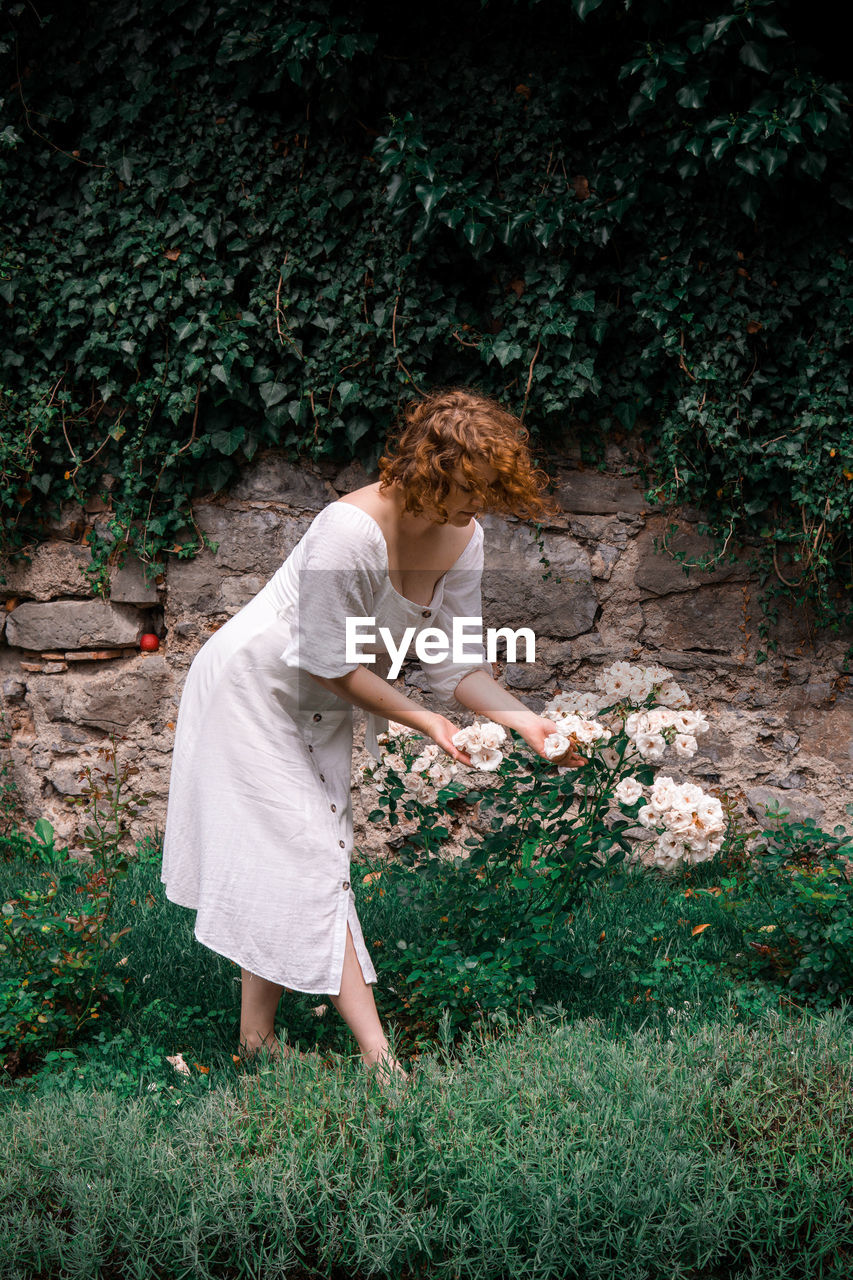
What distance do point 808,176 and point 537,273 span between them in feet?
3.67

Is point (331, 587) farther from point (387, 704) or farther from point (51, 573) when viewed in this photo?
point (51, 573)

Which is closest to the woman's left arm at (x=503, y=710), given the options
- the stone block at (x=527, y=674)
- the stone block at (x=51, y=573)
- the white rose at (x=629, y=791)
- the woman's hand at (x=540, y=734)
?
the woman's hand at (x=540, y=734)

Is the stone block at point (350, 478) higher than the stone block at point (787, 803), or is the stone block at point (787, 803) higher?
the stone block at point (350, 478)

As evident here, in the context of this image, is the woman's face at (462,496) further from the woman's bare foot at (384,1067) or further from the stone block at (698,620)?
the stone block at (698,620)

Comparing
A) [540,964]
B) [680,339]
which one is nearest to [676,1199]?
[540,964]

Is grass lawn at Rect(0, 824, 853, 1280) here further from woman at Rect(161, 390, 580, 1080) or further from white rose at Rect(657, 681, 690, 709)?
white rose at Rect(657, 681, 690, 709)

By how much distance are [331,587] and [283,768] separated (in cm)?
49

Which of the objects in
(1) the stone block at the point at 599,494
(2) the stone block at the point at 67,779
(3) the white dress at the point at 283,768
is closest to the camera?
(3) the white dress at the point at 283,768

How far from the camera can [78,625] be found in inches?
187

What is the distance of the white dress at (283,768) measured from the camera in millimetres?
2332

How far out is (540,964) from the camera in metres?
2.95

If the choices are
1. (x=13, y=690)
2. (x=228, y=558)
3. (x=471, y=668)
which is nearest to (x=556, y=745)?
(x=471, y=668)

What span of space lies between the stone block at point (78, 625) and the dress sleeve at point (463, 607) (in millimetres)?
2449

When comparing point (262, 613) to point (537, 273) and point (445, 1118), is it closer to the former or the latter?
point (445, 1118)
